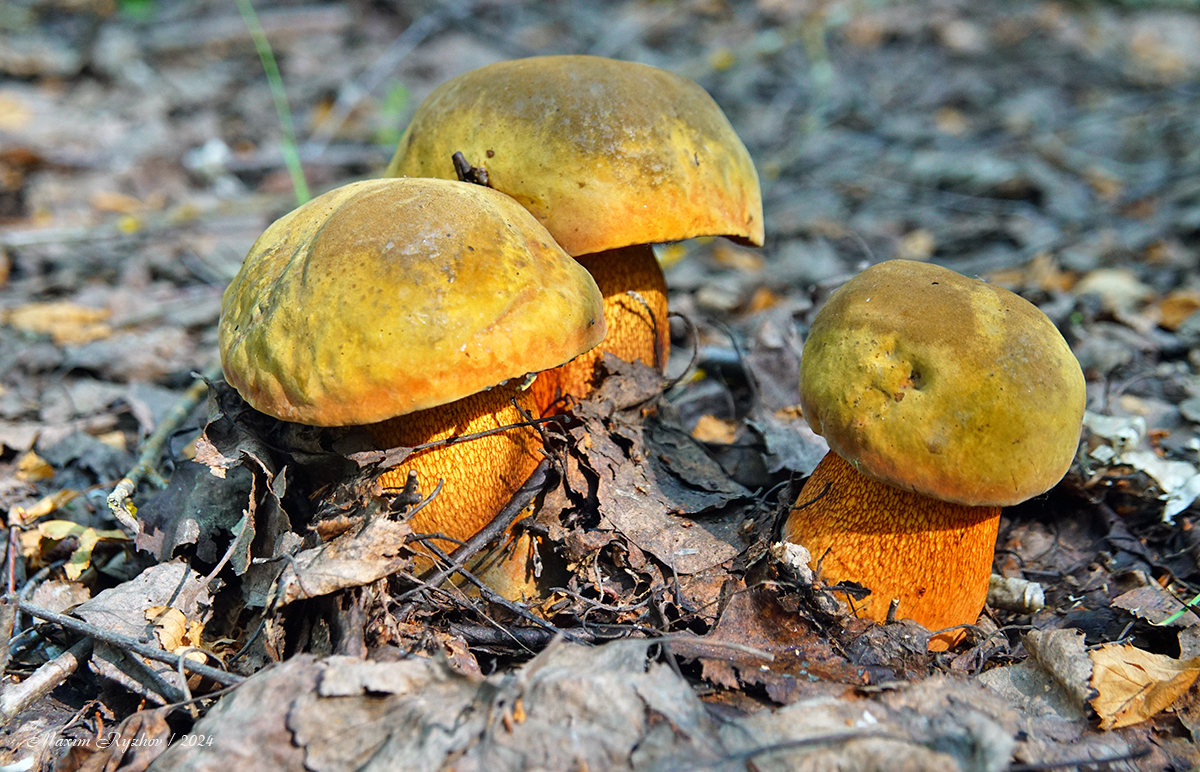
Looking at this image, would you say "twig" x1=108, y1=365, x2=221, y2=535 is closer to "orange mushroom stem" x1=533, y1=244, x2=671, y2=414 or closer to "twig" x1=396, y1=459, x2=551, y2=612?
"twig" x1=396, y1=459, x2=551, y2=612

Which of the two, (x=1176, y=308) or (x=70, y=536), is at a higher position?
(x=70, y=536)

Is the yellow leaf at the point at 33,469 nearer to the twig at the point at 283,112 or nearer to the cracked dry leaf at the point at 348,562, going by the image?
the cracked dry leaf at the point at 348,562

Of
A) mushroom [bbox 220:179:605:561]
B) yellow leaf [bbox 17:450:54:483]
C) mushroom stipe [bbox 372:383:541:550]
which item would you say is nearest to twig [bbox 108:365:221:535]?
yellow leaf [bbox 17:450:54:483]

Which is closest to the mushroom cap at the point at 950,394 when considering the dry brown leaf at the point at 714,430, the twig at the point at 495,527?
the twig at the point at 495,527

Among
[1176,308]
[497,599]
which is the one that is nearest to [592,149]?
[497,599]

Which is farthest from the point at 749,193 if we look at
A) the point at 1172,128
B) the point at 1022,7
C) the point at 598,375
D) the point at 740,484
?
the point at 1022,7

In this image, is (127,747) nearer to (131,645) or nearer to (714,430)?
(131,645)
